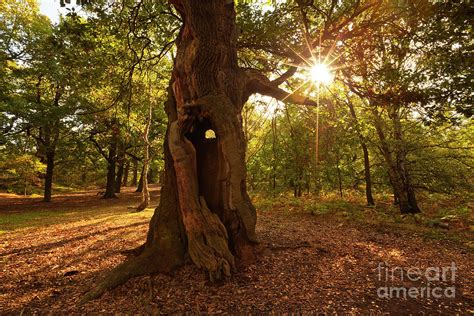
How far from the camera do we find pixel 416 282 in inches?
169

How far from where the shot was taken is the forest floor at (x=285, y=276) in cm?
370

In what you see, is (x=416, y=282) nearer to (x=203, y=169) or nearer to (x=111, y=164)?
(x=203, y=169)

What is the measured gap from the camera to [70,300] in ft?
13.7

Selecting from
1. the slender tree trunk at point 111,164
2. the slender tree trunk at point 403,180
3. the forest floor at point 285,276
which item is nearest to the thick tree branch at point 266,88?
the forest floor at point 285,276

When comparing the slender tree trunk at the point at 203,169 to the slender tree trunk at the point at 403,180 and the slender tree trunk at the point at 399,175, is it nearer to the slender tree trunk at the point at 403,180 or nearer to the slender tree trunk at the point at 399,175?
the slender tree trunk at the point at 399,175

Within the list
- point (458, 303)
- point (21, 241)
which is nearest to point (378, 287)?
point (458, 303)

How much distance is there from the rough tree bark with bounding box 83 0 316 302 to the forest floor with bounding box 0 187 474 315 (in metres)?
0.39

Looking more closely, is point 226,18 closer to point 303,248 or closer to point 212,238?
point 212,238

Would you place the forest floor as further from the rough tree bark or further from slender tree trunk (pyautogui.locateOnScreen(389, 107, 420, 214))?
slender tree trunk (pyautogui.locateOnScreen(389, 107, 420, 214))

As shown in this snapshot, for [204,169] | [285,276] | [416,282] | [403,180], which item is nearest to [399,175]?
[403,180]

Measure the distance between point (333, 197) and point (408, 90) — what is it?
10.4m

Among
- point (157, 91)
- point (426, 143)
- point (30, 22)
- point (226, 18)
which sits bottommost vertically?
point (426, 143)

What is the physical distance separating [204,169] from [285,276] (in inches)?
98.7

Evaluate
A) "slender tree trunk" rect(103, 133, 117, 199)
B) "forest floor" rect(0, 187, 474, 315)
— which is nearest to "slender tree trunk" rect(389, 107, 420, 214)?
"forest floor" rect(0, 187, 474, 315)
